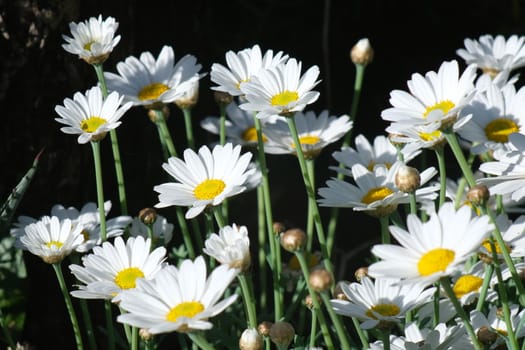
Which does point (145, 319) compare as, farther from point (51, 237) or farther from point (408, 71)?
point (408, 71)

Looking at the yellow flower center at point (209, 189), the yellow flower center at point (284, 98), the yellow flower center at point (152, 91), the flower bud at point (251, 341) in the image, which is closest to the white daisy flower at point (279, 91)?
the yellow flower center at point (284, 98)

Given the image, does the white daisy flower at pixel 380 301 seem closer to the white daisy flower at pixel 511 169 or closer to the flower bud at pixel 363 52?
the white daisy flower at pixel 511 169

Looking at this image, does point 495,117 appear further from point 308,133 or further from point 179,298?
point 179,298

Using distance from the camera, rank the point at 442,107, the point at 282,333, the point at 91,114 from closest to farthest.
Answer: the point at 282,333
the point at 442,107
the point at 91,114

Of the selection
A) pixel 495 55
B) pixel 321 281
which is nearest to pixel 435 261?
pixel 321 281

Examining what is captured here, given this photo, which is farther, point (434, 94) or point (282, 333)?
point (434, 94)

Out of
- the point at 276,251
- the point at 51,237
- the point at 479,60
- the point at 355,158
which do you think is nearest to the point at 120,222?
the point at 51,237

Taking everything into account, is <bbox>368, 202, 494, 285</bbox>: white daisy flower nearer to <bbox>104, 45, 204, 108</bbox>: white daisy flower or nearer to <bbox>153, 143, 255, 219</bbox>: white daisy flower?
<bbox>153, 143, 255, 219</bbox>: white daisy flower
